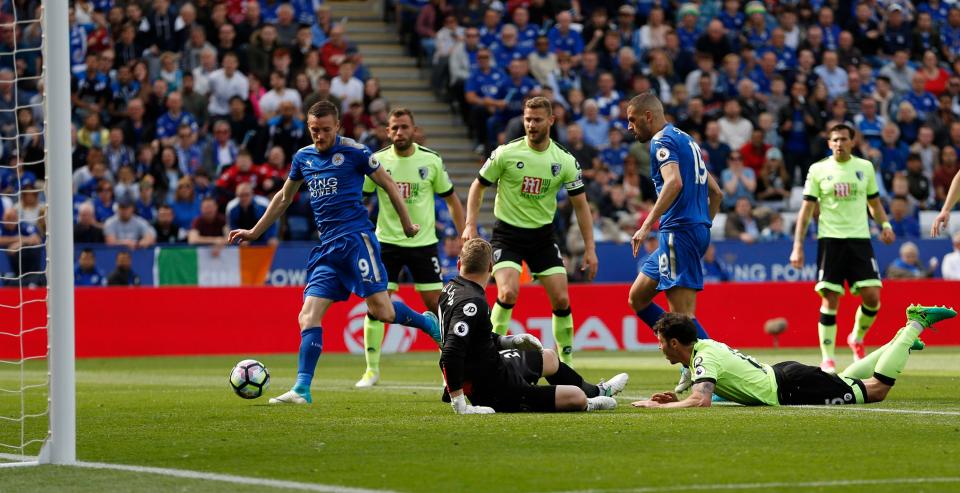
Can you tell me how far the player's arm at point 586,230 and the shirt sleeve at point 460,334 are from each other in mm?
2938

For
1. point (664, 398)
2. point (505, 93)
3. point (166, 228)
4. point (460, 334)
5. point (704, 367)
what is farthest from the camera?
point (505, 93)

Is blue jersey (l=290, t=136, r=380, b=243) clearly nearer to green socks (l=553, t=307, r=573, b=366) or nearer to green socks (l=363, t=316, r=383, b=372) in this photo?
green socks (l=363, t=316, r=383, b=372)

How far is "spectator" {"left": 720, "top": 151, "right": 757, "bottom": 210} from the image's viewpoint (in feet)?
79.9

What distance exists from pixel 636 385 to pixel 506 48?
1328 cm

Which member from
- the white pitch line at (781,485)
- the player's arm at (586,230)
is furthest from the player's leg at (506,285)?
the white pitch line at (781,485)

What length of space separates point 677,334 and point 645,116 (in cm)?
234

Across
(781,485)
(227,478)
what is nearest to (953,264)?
(781,485)

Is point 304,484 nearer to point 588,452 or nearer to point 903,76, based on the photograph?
point 588,452

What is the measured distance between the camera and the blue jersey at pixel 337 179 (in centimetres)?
1138

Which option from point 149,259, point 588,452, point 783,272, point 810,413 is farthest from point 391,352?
point 588,452

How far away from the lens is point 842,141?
49.8 ft

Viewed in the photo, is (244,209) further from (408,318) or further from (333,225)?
(333,225)

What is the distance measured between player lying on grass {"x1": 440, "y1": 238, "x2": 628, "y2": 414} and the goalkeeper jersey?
725 mm

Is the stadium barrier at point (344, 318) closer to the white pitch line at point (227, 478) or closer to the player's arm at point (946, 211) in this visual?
the player's arm at point (946, 211)
